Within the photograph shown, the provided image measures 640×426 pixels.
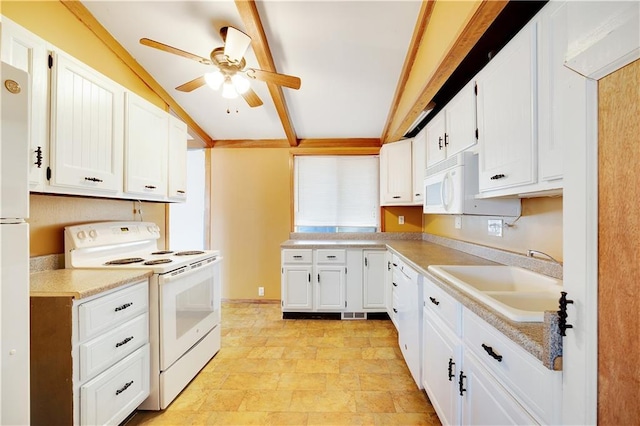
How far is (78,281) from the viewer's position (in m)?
1.39

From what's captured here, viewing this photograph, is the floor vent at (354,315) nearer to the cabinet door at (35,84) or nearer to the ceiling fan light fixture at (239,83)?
the ceiling fan light fixture at (239,83)

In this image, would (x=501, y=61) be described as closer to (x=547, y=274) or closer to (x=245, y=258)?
(x=547, y=274)

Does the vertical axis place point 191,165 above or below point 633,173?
above

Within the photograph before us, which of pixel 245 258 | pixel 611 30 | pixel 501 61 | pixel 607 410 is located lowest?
pixel 245 258

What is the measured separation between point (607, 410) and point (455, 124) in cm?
171

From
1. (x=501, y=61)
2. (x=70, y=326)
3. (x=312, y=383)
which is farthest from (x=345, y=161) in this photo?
(x=70, y=326)

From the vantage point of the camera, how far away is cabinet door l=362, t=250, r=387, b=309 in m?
3.09

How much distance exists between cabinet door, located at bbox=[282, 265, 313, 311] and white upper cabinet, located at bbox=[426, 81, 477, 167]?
184 cm

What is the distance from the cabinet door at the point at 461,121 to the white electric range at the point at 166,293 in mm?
2105

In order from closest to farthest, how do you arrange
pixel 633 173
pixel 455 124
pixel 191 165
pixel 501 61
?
pixel 633 173
pixel 501 61
pixel 455 124
pixel 191 165

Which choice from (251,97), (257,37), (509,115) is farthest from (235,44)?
(509,115)

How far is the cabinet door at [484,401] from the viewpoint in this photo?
84 cm

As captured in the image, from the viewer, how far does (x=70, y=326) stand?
3.94ft

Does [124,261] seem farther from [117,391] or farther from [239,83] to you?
[239,83]
